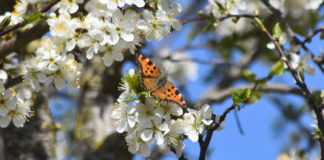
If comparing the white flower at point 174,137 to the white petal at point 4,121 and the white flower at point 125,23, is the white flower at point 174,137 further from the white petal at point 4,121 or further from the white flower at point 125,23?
the white petal at point 4,121

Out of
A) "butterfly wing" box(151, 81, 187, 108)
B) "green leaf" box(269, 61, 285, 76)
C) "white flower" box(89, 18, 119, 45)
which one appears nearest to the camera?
"butterfly wing" box(151, 81, 187, 108)

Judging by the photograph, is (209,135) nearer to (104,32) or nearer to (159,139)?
(159,139)

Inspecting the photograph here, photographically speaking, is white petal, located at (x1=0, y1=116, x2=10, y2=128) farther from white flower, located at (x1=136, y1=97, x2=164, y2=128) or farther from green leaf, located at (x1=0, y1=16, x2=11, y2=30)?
white flower, located at (x1=136, y1=97, x2=164, y2=128)


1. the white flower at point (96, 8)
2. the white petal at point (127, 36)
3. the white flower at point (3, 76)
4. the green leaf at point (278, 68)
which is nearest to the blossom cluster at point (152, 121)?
the white petal at point (127, 36)

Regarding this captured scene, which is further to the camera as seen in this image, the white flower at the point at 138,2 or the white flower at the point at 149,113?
the white flower at the point at 138,2

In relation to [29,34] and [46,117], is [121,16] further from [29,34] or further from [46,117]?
[46,117]

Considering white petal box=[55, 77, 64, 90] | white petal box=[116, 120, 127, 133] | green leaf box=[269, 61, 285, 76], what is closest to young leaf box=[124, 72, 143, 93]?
white petal box=[116, 120, 127, 133]

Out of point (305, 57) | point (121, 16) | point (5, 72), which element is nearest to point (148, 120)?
point (121, 16)
